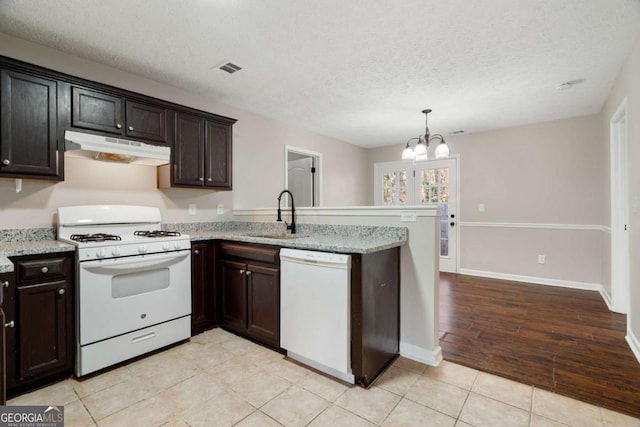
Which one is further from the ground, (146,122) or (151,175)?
(146,122)

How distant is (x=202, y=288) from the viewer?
2.80m

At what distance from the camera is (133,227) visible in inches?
111

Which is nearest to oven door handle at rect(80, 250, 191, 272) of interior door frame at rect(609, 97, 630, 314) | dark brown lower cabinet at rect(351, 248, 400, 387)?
dark brown lower cabinet at rect(351, 248, 400, 387)

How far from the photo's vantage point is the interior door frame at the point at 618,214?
3.23 m

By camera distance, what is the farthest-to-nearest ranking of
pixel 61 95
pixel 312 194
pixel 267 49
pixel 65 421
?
pixel 312 194
pixel 267 49
pixel 61 95
pixel 65 421

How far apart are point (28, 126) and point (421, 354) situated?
10.8 ft

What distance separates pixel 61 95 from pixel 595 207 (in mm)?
6081

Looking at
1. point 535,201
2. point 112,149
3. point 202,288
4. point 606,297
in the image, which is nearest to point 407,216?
point 202,288

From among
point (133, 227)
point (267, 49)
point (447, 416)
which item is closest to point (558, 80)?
point (267, 49)

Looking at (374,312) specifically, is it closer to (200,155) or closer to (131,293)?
(131,293)

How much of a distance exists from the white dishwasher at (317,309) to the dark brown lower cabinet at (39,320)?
1.43 m

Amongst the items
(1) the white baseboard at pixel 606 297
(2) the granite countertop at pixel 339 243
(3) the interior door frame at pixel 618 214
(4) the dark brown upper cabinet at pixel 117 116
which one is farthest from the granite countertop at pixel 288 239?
(1) the white baseboard at pixel 606 297

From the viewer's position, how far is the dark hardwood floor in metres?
1.95

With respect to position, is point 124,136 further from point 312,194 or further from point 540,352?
point 540,352
